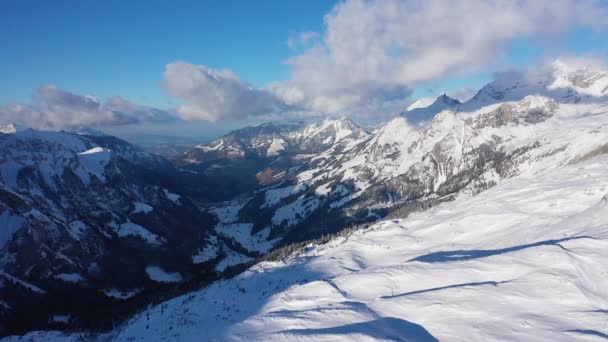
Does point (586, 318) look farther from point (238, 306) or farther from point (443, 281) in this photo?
point (238, 306)

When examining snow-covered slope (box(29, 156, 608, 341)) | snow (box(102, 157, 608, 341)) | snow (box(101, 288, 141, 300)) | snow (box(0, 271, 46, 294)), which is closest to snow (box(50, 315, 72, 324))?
snow (box(0, 271, 46, 294))

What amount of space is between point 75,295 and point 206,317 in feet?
401

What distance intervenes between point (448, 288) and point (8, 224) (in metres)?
221

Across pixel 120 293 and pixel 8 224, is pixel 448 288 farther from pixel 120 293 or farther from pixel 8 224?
pixel 8 224

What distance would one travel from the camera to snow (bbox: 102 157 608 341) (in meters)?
41.8

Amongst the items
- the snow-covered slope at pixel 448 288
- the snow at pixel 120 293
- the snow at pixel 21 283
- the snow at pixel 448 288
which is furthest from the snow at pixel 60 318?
the snow-covered slope at pixel 448 288

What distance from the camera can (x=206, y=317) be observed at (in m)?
87.1

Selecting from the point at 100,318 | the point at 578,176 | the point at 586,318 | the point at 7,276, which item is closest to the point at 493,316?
the point at 586,318

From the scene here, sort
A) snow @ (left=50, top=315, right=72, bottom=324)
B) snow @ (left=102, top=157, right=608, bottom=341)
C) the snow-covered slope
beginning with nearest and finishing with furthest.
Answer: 1. the snow-covered slope
2. snow @ (left=102, top=157, right=608, bottom=341)
3. snow @ (left=50, top=315, right=72, bottom=324)

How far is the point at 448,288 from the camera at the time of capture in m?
53.4

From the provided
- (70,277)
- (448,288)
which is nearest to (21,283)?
(70,277)

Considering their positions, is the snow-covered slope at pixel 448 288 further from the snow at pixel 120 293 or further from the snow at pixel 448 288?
the snow at pixel 120 293

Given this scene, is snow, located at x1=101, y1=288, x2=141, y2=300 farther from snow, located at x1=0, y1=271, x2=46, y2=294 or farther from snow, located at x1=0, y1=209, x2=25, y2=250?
snow, located at x1=0, y1=209, x2=25, y2=250

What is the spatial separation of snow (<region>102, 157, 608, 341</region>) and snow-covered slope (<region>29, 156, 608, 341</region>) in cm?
23
